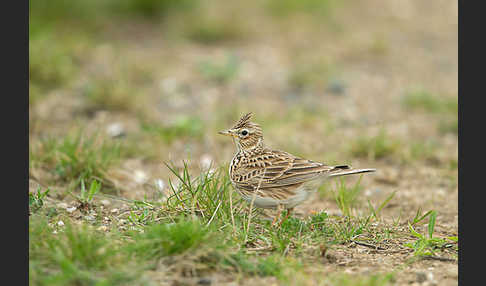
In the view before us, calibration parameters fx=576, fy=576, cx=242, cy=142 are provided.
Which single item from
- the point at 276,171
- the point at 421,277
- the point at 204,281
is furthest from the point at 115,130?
the point at 421,277

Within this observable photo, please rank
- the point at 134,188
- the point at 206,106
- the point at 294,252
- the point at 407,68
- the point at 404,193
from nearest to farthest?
the point at 294,252
the point at 134,188
the point at 404,193
the point at 206,106
the point at 407,68

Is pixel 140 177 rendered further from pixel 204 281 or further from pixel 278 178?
pixel 204 281

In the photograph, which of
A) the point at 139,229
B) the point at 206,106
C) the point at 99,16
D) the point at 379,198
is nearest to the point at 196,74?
the point at 206,106

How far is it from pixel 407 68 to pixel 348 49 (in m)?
1.23

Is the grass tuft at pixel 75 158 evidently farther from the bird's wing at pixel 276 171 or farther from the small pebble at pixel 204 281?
the small pebble at pixel 204 281

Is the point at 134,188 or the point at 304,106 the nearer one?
the point at 134,188

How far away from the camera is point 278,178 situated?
17.3 ft

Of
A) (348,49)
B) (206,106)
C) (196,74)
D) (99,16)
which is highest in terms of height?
(99,16)

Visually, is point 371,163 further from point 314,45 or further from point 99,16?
point 99,16

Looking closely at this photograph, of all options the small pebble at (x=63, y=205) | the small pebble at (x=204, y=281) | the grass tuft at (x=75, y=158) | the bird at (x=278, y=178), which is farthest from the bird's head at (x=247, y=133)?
the small pebble at (x=204, y=281)

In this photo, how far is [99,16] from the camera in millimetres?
11922

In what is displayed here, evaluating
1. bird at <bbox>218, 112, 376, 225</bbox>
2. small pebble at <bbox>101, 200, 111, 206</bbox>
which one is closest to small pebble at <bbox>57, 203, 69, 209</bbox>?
small pebble at <bbox>101, 200, 111, 206</bbox>

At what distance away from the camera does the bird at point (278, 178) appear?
16.9ft

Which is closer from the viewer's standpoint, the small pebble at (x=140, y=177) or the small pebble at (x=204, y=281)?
the small pebble at (x=204, y=281)
